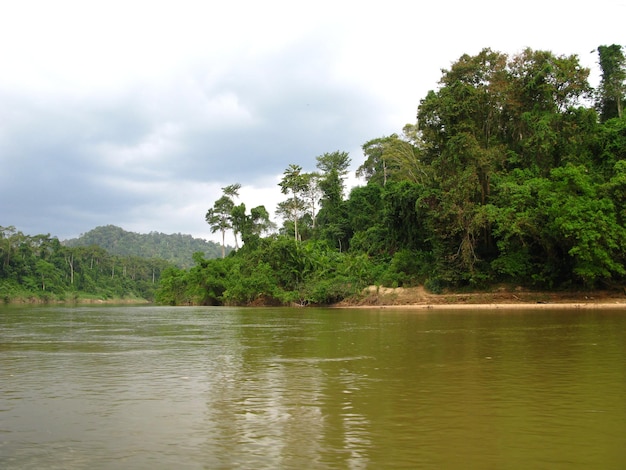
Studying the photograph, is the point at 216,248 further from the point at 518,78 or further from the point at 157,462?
the point at 157,462

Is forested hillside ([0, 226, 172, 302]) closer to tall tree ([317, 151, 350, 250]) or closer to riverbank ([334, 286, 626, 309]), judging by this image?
tall tree ([317, 151, 350, 250])

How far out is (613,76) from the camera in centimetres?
4628

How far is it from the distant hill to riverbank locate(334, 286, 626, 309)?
120017mm

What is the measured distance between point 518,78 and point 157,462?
40332 mm

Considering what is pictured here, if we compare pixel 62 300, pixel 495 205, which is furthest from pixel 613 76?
pixel 62 300

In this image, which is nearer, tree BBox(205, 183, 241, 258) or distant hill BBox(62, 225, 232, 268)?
tree BBox(205, 183, 241, 258)

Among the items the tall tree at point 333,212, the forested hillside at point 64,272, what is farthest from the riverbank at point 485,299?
the forested hillside at point 64,272

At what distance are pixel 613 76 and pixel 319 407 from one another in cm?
5126

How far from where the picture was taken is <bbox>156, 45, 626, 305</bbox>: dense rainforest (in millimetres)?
30938

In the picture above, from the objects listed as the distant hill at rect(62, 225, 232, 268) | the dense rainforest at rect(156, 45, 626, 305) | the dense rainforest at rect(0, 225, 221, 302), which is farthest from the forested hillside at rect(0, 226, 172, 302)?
the dense rainforest at rect(156, 45, 626, 305)

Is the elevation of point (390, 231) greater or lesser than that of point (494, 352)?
greater

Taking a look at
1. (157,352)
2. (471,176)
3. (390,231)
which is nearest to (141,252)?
(390,231)

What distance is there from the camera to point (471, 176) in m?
35.4

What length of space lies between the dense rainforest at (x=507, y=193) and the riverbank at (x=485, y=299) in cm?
81
